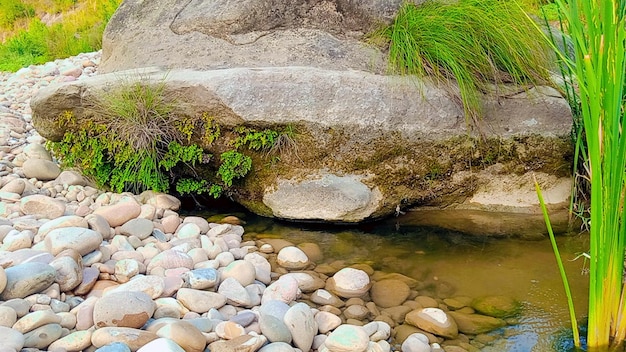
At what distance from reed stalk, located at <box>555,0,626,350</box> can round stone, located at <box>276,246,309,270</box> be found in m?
1.44

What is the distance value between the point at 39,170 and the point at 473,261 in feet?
9.21

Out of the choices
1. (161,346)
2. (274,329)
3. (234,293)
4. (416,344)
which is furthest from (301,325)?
(161,346)

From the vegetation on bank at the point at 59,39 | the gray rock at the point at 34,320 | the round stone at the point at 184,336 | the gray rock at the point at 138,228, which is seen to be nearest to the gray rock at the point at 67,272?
the gray rock at the point at 34,320

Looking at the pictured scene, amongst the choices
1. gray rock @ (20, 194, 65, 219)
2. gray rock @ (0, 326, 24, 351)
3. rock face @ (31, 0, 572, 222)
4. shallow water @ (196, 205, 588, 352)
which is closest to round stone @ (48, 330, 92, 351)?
gray rock @ (0, 326, 24, 351)

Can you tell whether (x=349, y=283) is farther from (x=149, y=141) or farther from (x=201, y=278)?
(x=149, y=141)

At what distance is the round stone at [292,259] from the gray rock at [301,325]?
67cm

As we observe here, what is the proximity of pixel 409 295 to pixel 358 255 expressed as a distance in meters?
0.50

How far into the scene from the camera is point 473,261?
3082 mm

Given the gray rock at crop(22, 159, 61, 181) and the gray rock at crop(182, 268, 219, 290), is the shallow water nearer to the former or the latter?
the gray rock at crop(182, 268, 219, 290)

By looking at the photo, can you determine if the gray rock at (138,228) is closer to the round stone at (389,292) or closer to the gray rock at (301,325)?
the gray rock at (301,325)

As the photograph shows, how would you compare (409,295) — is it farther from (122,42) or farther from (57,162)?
(122,42)

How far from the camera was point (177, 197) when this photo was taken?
3.74 m

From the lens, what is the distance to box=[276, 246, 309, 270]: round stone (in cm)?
298

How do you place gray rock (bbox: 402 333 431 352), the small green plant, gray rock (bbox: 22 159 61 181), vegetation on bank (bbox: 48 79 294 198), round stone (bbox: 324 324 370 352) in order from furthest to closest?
gray rock (bbox: 22 159 61 181) → the small green plant → vegetation on bank (bbox: 48 79 294 198) → gray rock (bbox: 402 333 431 352) → round stone (bbox: 324 324 370 352)
